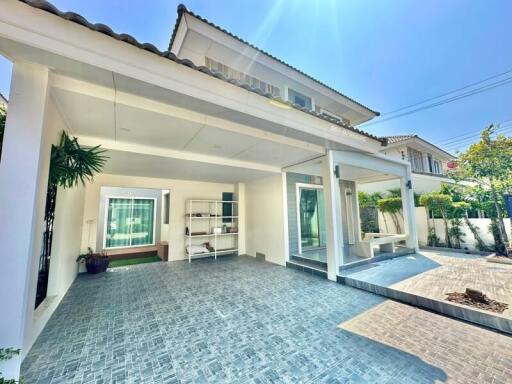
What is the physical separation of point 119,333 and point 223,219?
6024 mm

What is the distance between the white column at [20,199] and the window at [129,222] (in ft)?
25.3

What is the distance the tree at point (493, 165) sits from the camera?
6340 millimetres

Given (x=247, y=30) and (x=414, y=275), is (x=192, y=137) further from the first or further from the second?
(x=414, y=275)

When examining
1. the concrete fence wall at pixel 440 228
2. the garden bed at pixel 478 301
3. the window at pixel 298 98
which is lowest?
the garden bed at pixel 478 301

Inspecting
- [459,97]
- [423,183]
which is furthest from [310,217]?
[459,97]

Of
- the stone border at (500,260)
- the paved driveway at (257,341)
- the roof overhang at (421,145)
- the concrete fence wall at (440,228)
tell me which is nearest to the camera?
the paved driveway at (257,341)

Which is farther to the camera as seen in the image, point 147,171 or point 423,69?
point 423,69

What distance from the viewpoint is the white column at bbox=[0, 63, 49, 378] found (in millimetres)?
1782

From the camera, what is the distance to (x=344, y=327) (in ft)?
9.66

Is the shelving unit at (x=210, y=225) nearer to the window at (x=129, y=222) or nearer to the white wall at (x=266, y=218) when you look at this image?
the white wall at (x=266, y=218)

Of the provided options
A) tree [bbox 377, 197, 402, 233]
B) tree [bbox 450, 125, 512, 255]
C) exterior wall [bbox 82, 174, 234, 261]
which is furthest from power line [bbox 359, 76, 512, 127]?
exterior wall [bbox 82, 174, 234, 261]

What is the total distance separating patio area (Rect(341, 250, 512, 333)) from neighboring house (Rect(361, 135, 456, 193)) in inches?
189

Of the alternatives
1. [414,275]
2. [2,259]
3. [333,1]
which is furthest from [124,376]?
[333,1]

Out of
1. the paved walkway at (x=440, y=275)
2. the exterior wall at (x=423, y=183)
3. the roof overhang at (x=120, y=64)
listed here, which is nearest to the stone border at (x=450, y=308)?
the paved walkway at (x=440, y=275)
